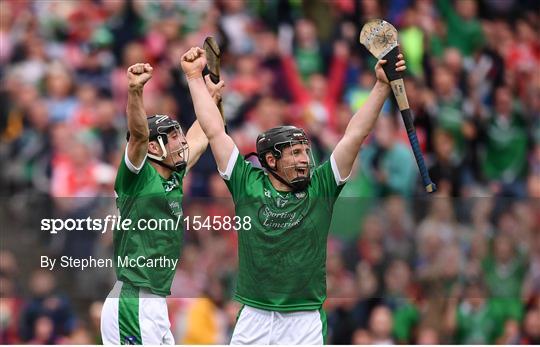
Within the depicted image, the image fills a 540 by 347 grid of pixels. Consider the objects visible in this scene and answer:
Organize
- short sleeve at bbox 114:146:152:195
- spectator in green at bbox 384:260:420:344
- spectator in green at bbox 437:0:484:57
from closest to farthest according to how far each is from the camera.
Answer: short sleeve at bbox 114:146:152:195, spectator in green at bbox 384:260:420:344, spectator in green at bbox 437:0:484:57

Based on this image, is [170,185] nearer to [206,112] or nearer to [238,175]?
[238,175]

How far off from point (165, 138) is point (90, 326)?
4.91 feet

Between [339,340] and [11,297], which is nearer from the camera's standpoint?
[11,297]

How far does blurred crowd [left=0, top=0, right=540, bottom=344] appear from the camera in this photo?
9.17 m

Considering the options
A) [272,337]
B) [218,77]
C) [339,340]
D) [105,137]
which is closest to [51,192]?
[105,137]

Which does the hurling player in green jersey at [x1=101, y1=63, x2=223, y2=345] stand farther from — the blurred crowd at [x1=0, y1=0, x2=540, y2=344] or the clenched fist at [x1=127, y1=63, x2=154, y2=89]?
the blurred crowd at [x1=0, y1=0, x2=540, y2=344]

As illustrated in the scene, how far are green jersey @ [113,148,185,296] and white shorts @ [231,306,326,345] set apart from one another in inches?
23.0

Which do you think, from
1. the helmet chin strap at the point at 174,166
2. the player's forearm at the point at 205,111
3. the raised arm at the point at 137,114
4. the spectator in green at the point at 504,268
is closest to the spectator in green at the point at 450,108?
the spectator in green at the point at 504,268

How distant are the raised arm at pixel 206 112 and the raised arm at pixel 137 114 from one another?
0.92ft

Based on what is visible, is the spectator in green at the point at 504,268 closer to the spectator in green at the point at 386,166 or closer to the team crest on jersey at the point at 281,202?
the team crest on jersey at the point at 281,202

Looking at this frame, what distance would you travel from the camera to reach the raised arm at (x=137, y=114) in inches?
303

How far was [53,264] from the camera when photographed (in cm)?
853

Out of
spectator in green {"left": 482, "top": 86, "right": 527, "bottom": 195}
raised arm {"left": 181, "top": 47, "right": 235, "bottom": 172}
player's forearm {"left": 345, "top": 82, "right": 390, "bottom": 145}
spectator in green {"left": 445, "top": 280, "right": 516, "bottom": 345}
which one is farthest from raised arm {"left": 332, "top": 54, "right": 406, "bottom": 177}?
spectator in green {"left": 482, "top": 86, "right": 527, "bottom": 195}

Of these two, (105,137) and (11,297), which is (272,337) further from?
(105,137)
